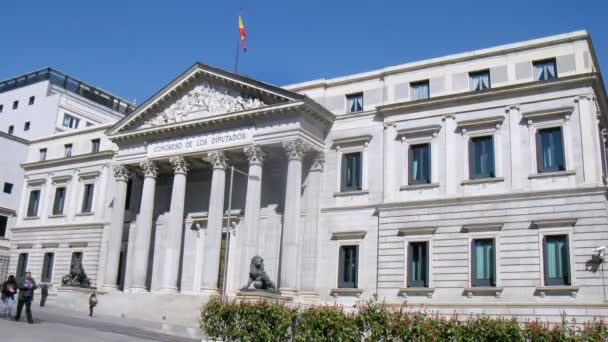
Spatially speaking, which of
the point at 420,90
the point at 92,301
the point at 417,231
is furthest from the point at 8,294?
the point at 420,90

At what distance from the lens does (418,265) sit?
117 ft

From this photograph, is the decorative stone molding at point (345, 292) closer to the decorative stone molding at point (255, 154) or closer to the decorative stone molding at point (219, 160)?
the decorative stone molding at point (255, 154)

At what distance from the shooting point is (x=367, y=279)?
37.2 metres

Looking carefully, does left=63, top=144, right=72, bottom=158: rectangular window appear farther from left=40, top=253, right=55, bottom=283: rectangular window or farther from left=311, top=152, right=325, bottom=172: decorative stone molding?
left=311, top=152, right=325, bottom=172: decorative stone molding

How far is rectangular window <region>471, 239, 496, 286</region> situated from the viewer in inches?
1316

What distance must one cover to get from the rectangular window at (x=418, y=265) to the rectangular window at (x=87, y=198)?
91.0ft

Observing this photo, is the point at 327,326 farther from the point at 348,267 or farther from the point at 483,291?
the point at 348,267

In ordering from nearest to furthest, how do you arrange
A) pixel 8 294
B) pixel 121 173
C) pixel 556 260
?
pixel 8 294 < pixel 556 260 < pixel 121 173

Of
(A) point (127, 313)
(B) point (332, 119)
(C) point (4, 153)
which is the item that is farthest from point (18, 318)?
(C) point (4, 153)

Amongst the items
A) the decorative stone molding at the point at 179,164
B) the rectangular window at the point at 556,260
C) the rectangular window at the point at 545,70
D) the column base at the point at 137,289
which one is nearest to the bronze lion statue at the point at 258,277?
the column base at the point at 137,289

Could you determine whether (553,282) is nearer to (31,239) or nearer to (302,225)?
(302,225)

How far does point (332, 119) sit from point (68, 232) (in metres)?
25.1

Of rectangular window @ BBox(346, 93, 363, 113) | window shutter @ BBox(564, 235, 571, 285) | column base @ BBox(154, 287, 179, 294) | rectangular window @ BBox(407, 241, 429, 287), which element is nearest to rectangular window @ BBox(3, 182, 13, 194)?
column base @ BBox(154, 287, 179, 294)

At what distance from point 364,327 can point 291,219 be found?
53.8 feet
